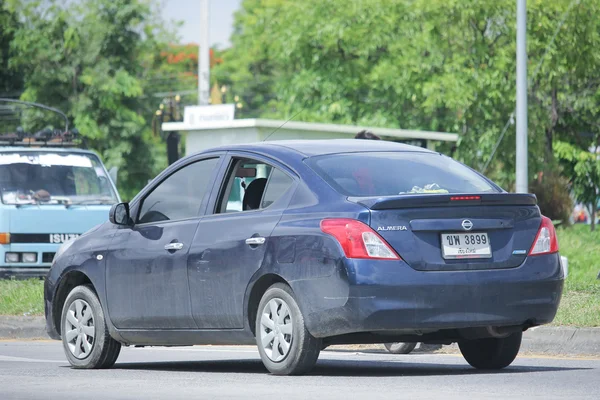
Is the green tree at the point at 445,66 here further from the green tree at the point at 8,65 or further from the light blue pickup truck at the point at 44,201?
the light blue pickup truck at the point at 44,201

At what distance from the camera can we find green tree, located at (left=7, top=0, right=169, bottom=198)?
177ft

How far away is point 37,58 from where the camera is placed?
54281mm

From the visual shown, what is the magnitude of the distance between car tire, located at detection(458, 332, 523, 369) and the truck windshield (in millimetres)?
10726

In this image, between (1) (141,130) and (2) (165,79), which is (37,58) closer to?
(1) (141,130)

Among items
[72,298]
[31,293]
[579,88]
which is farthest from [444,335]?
[579,88]

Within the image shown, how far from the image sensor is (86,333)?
10445 mm

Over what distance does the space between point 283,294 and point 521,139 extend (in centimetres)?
1520

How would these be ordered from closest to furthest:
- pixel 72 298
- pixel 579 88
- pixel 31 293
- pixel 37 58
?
pixel 72 298, pixel 31 293, pixel 579 88, pixel 37 58

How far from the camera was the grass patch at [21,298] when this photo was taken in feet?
50.2

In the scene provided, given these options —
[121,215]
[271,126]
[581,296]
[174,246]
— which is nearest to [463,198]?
A: [174,246]

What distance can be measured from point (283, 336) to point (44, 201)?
11240 millimetres

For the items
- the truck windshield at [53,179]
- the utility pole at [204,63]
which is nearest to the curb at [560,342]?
the truck windshield at [53,179]

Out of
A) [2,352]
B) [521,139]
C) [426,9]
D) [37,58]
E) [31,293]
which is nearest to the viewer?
[2,352]

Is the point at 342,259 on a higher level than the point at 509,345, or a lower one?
higher
